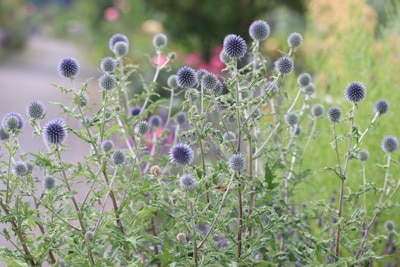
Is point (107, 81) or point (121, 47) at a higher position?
point (121, 47)

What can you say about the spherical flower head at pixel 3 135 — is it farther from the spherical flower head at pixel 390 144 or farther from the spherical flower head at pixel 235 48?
the spherical flower head at pixel 390 144

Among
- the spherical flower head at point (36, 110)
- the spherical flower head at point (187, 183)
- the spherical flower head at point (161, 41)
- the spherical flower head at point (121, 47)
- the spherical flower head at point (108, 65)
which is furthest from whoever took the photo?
the spherical flower head at point (161, 41)

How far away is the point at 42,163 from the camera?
133cm

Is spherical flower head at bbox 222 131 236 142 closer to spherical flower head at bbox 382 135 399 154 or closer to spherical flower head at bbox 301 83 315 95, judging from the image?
spherical flower head at bbox 301 83 315 95

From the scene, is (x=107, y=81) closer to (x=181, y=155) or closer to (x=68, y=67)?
(x=68, y=67)

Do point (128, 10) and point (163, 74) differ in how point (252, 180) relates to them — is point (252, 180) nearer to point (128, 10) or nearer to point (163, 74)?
point (163, 74)

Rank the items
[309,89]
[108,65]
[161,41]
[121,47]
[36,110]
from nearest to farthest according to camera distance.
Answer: [36,110]
[108,65]
[121,47]
[309,89]
[161,41]

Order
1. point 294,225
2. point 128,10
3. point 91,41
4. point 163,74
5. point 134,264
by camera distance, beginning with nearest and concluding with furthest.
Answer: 1. point 134,264
2. point 294,225
3. point 163,74
4. point 128,10
5. point 91,41

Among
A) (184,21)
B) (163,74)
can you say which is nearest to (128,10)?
(184,21)

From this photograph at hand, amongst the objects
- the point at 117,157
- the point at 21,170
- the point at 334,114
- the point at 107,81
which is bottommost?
the point at 21,170

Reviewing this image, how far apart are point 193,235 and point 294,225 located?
42 centimetres

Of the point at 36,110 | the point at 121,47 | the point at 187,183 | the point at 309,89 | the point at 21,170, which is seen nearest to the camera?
the point at 187,183

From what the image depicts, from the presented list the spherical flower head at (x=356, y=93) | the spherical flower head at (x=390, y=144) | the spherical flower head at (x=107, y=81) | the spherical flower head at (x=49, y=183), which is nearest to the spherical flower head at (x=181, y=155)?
the spherical flower head at (x=107, y=81)

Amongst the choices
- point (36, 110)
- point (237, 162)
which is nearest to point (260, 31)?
point (237, 162)
